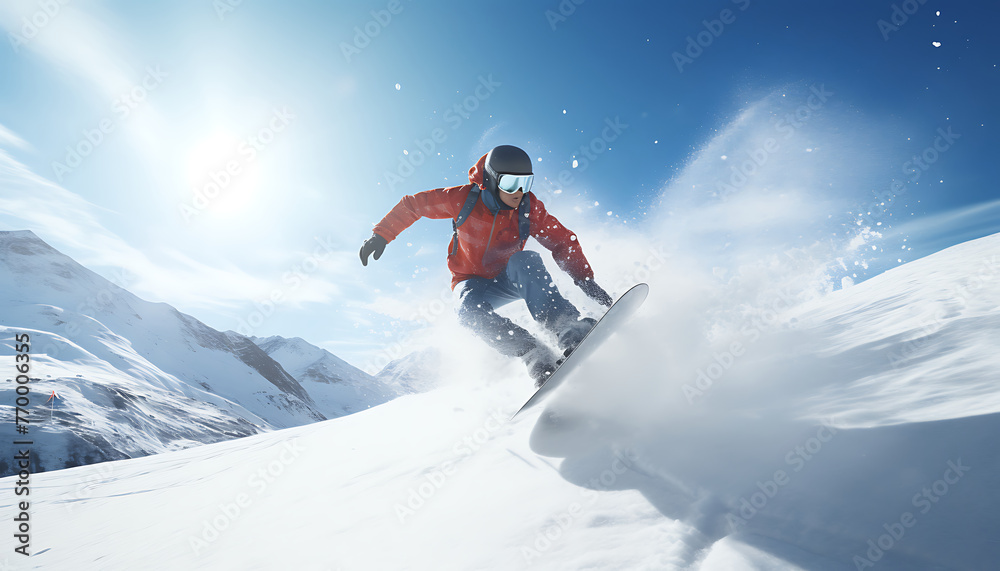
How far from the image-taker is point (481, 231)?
3.76m

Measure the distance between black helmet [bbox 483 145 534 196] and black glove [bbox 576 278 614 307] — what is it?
123 cm

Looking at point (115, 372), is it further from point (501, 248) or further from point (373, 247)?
point (501, 248)

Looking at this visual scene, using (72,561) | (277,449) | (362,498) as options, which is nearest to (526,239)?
(362,498)

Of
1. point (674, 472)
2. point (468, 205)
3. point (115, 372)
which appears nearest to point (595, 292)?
point (468, 205)

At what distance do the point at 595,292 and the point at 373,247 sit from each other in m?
2.30

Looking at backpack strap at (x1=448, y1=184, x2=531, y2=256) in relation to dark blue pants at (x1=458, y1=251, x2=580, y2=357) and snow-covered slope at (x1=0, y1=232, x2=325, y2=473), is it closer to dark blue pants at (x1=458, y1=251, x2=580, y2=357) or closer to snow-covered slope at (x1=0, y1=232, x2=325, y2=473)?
dark blue pants at (x1=458, y1=251, x2=580, y2=357)

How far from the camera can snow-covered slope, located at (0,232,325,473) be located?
2970cm

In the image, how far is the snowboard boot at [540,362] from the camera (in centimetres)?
293

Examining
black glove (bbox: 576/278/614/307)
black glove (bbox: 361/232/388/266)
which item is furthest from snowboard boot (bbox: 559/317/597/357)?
black glove (bbox: 361/232/388/266)

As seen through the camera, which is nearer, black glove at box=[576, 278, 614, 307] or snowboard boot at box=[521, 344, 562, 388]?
snowboard boot at box=[521, 344, 562, 388]

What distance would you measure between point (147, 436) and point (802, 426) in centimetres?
4725

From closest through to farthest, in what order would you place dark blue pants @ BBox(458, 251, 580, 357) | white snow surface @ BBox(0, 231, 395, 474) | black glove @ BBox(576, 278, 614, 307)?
dark blue pants @ BBox(458, 251, 580, 357)
black glove @ BBox(576, 278, 614, 307)
white snow surface @ BBox(0, 231, 395, 474)

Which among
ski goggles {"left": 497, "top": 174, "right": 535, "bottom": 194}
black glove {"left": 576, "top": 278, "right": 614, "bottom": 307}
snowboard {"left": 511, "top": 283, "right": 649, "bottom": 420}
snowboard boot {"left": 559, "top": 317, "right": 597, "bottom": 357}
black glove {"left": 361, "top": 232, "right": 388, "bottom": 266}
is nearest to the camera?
snowboard {"left": 511, "top": 283, "right": 649, "bottom": 420}

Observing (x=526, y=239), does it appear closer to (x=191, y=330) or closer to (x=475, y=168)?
(x=475, y=168)
